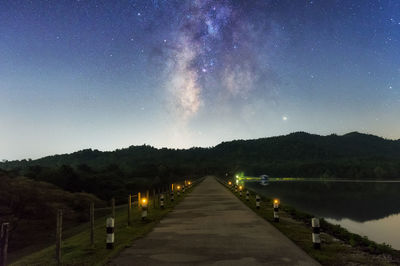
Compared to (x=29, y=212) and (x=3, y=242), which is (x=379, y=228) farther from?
(x=29, y=212)

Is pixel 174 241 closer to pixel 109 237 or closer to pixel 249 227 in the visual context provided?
pixel 109 237

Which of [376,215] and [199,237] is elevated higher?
[199,237]

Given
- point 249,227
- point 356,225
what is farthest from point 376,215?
point 249,227

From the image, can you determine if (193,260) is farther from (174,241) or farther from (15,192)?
(15,192)

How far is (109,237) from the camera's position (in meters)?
9.48

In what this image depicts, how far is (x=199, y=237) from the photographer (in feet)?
35.3

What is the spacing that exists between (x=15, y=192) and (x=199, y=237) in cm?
3373

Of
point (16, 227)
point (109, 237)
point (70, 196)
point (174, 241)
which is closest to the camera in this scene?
point (109, 237)

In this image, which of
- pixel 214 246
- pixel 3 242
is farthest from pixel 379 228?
pixel 3 242

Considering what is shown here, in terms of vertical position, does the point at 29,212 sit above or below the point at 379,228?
above

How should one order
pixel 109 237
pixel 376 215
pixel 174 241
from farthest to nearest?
pixel 376 215 → pixel 174 241 → pixel 109 237

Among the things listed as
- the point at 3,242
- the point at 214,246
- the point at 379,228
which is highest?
the point at 3,242

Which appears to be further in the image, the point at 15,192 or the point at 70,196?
the point at 70,196

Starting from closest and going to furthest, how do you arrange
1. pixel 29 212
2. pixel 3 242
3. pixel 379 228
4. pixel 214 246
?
pixel 3 242 < pixel 214 246 < pixel 379 228 < pixel 29 212
